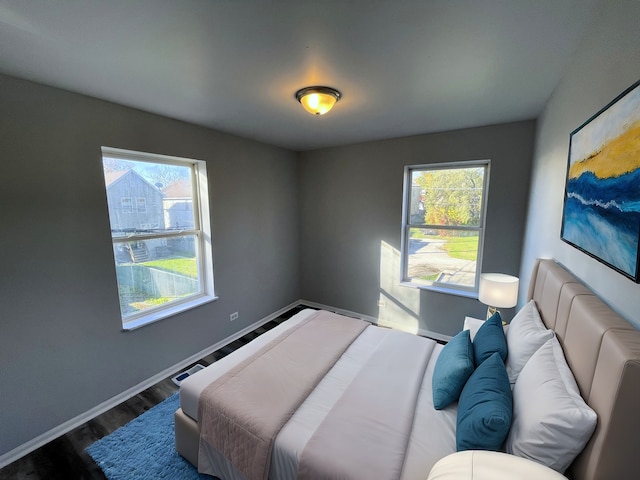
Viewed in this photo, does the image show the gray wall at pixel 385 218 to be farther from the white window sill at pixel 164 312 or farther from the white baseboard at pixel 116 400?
the white window sill at pixel 164 312

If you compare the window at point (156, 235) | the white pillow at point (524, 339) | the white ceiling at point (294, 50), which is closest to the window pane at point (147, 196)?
the window at point (156, 235)

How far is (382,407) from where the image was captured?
146 cm

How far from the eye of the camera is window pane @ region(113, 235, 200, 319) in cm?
236

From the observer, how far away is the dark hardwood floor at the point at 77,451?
65.7 inches

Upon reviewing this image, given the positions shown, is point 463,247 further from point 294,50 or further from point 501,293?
point 294,50

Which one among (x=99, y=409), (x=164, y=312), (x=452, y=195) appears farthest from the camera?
(x=452, y=195)

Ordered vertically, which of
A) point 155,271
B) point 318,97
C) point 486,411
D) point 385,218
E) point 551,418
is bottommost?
point 486,411

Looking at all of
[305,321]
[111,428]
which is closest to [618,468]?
[305,321]

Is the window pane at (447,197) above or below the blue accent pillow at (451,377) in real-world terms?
above

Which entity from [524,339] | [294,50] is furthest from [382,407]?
[294,50]

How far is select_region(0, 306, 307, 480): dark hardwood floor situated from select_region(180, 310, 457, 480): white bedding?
2.66 ft

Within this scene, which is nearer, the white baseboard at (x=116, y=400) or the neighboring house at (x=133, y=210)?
the white baseboard at (x=116, y=400)

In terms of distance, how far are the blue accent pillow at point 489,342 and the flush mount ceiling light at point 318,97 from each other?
1892 mm

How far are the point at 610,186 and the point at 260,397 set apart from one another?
6.25ft
